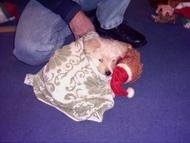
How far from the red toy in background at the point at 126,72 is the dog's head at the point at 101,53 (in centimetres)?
3

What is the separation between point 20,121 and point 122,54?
484mm

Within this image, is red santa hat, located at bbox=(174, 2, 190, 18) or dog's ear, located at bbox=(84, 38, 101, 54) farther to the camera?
red santa hat, located at bbox=(174, 2, 190, 18)

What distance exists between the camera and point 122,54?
3.90 feet

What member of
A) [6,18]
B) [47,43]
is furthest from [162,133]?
[6,18]

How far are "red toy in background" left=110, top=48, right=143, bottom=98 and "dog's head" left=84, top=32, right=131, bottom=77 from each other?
0.03m

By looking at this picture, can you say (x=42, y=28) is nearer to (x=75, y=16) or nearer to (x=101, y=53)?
(x=75, y=16)

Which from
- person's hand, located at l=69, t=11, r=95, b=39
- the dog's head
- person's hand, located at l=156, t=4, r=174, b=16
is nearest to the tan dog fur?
Result: the dog's head

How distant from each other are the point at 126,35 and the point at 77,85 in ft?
1.63

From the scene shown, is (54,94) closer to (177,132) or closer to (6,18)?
(177,132)

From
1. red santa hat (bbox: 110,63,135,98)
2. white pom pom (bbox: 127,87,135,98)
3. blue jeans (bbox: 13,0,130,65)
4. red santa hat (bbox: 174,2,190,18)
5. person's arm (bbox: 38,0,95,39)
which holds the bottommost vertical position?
red santa hat (bbox: 174,2,190,18)

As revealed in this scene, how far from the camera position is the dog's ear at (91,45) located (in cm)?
113

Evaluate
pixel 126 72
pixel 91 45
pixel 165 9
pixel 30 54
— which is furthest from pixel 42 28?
pixel 165 9

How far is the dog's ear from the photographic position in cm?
113

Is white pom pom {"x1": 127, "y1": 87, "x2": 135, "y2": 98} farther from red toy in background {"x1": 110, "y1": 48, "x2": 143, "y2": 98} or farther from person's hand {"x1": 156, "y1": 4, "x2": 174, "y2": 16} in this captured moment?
person's hand {"x1": 156, "y1": 4, "x2": 174, "y2": 16}
